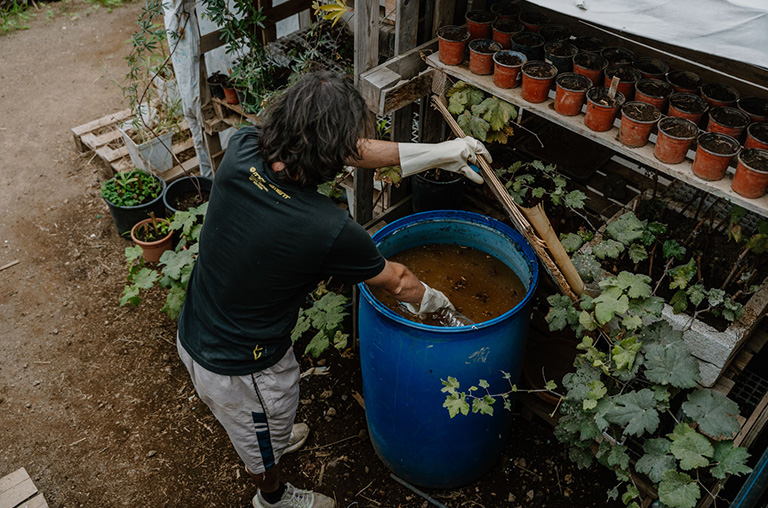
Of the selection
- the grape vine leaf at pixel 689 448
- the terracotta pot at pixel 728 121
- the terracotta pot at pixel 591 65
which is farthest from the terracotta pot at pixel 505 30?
the grape vine leaf at pixel 689 448

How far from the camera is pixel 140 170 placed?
438cm

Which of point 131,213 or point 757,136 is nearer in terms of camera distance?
point 757,136

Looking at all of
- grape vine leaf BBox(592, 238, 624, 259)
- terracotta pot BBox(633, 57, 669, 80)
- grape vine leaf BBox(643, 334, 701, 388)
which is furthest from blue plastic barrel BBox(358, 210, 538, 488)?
terracotta pot BBox(633, 57, 669, 80)

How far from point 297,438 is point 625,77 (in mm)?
2237

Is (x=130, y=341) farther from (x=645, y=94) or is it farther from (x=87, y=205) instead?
(x=645, y=94)

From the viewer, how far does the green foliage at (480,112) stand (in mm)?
2566

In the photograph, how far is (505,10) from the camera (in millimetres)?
2840

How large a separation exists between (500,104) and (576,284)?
824 millimetres

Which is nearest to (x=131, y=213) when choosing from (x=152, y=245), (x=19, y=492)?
(x=152, y=245)

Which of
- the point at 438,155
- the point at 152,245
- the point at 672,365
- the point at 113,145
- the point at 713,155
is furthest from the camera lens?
the point at 113,145

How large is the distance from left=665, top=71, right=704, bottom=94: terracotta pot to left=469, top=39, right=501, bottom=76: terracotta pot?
704 millimetres

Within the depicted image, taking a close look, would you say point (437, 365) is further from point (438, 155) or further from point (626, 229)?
point (626, 229)

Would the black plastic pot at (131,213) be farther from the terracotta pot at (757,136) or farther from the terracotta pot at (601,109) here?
the terracotta pot at (757,136)

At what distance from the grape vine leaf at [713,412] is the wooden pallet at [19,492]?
2.76 metres
